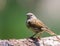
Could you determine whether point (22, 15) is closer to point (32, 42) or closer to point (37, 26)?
point (37, 26)

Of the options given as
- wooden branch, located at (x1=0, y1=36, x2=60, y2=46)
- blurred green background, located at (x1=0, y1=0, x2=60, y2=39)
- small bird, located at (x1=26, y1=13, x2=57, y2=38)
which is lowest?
wooden branch, located at (x1=0, y1=36, x2=60, y2=46)

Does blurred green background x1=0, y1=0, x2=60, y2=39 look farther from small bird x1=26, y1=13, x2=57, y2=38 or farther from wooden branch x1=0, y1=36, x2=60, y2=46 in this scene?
wooden branch x1=0, y1=36, x2=60, y2=46

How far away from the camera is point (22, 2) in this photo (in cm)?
1312

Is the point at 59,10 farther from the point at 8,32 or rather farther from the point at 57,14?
the point at 8,32

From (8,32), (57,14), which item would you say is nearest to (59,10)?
(57,14)

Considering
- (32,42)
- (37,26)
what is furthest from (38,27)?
(32,42)

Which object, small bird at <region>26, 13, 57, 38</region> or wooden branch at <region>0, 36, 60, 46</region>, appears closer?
wooden branch at <region>0, 36, 60, 46</region>

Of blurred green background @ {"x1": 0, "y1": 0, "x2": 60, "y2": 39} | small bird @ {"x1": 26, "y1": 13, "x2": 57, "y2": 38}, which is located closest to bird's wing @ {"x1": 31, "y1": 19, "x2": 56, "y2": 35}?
A: small bird @ {"x1": 26, "y1": 13, "x2": 57, "y2": 38}

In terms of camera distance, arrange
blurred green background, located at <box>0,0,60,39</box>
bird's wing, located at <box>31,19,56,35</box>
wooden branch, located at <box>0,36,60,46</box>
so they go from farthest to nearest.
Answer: blurred green background, located at <box>0,0,60,39</box>
bird's wing, located at <box>31,19,56,35</box>
wooden branch, located at <box>0,36,60,46</box>

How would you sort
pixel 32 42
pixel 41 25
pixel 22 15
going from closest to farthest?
pixel 32 42 < pixel 41 25 < pixel 22 15

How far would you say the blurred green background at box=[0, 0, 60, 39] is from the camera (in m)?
10.2

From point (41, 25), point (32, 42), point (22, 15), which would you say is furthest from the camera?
point (22, 15)

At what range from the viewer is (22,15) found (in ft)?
35.0

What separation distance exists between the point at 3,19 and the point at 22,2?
194 cm
